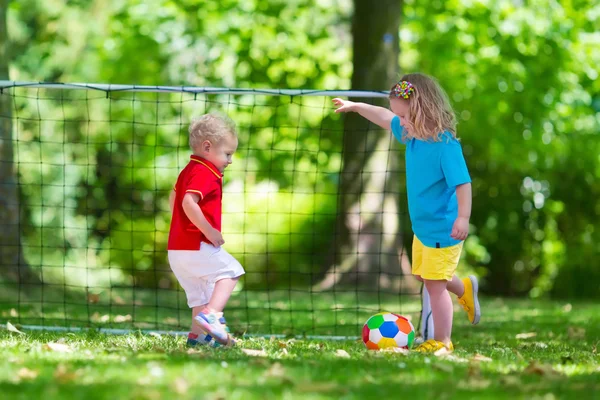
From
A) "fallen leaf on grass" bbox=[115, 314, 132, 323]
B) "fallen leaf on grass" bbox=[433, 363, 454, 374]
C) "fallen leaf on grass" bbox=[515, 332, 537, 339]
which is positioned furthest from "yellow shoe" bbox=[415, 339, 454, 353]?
"fallen leaf on grass" bbox=[115, 314, 132, 323]

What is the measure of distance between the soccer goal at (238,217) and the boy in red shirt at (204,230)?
109 centimetres

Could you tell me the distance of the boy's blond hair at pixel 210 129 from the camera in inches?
217

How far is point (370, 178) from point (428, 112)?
248 inches

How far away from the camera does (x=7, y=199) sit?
31.7 feet

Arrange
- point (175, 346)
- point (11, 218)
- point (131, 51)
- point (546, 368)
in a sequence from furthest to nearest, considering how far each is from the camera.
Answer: point (131, 51)
point (11, 218)
point (175, 346)
point (546, 368)

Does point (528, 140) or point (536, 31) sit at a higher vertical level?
point (536, 31)

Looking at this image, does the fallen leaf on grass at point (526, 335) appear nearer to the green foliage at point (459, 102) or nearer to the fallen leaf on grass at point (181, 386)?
the fallen leaf on grass at point (181, 386)

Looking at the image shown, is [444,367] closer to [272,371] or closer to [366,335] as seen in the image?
[272,371]

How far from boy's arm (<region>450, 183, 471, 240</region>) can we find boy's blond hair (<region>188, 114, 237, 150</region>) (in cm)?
147

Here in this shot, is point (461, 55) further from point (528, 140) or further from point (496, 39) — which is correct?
point (528, 140)

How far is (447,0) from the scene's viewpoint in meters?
14.6

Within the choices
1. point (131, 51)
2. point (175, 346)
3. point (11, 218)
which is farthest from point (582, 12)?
point (175, 346)

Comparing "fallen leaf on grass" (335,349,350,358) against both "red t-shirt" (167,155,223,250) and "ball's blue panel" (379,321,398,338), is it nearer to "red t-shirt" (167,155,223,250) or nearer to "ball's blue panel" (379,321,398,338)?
"ball's blue panel" (379,321,398,338)

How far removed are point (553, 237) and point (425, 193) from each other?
11.1 meters
